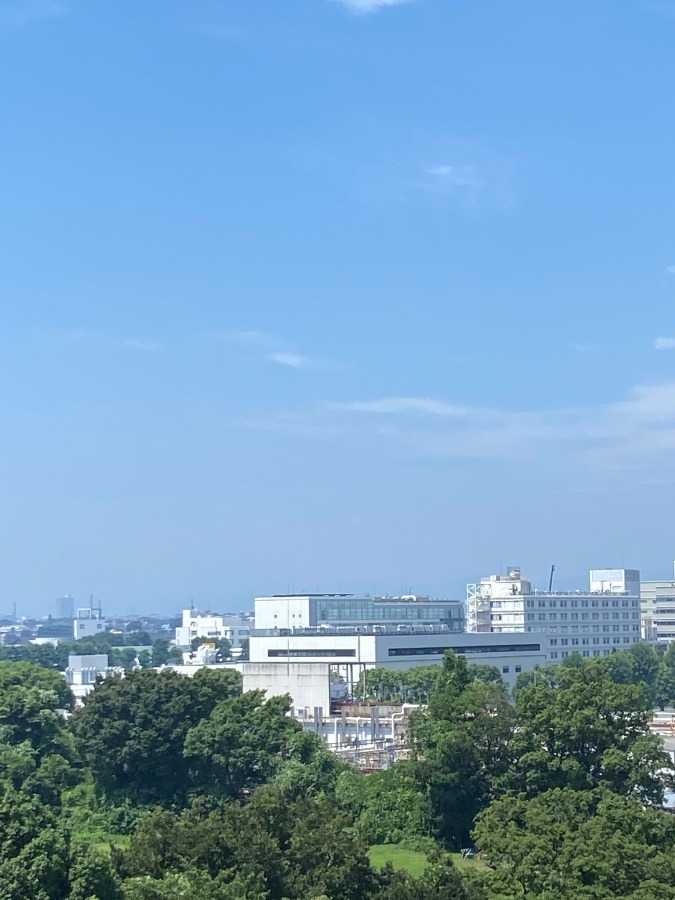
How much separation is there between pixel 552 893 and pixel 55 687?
107ft

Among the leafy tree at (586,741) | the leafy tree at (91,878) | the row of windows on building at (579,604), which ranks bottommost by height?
the leafy tree at (91,878)

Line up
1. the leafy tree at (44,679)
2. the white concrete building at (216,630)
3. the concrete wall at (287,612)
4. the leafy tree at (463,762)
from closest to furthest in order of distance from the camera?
the leafy tree at (463,762), the leafy tree at (44,679), the concrete wall at (287,612), the white concrete building at (216,630)

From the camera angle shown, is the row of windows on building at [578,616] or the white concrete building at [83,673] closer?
the white concrete building at [83,673]

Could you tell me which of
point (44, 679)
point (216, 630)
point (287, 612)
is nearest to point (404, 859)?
point (44, 679)

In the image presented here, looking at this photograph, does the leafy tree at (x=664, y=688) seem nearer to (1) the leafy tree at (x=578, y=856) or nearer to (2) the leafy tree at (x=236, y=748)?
(2) the leafy tree at (x=236, y=748)

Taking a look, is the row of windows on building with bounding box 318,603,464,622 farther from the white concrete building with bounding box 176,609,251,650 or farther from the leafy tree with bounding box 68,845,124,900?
the leafy tree with bounding box 68,845,124,900

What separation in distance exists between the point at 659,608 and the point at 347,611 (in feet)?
136

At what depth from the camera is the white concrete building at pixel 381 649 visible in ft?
221

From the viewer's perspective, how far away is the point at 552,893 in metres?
21.1

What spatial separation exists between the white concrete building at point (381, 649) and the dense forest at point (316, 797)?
20.0 meters

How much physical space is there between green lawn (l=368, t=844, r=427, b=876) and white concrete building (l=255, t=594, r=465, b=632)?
49.8 m

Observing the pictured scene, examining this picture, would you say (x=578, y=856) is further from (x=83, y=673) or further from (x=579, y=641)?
(x=579, y=641)

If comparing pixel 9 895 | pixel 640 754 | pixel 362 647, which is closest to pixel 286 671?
pixel 362 647

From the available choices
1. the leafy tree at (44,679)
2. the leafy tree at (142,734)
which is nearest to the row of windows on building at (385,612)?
the leafy tree at (44,679)
